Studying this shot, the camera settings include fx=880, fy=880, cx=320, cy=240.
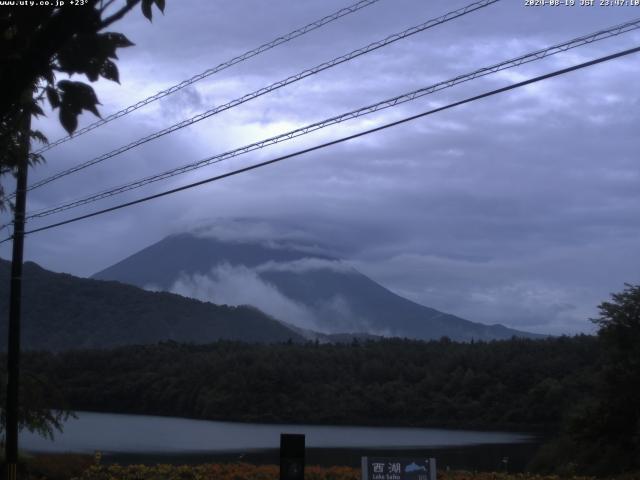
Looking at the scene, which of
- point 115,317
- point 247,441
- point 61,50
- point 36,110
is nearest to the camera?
point 61,50

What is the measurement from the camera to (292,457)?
10.7 metres

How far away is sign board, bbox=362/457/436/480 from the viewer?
1088cm

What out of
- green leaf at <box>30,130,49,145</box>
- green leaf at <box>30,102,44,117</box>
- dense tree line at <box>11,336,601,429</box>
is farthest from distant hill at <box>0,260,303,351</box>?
green leaf at <box>30,102,44,117</box>

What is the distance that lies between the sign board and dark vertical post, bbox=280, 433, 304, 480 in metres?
0.78

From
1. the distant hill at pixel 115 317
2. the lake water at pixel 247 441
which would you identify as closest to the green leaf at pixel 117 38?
the lake water at pixel 247 441

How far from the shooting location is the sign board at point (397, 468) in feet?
35.7

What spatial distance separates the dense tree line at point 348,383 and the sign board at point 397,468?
3066 cm

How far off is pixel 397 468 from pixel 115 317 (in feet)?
333

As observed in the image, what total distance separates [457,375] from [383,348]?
1196 centimetres

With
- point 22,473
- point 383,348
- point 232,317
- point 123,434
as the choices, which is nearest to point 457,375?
point 383,348

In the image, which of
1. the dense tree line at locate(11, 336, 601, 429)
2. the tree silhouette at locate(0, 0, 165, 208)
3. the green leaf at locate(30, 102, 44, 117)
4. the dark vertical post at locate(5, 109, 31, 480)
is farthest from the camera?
the dense tree line at locate(11, 336, 601, 429)

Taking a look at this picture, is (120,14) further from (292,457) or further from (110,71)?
(292,457)

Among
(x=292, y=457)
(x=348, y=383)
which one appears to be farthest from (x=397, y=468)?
(x=348, y=383)

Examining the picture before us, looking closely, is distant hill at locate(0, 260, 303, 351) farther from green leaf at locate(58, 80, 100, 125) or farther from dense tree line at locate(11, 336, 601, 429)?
green leaf at locate(58, 80, 100, 125)
